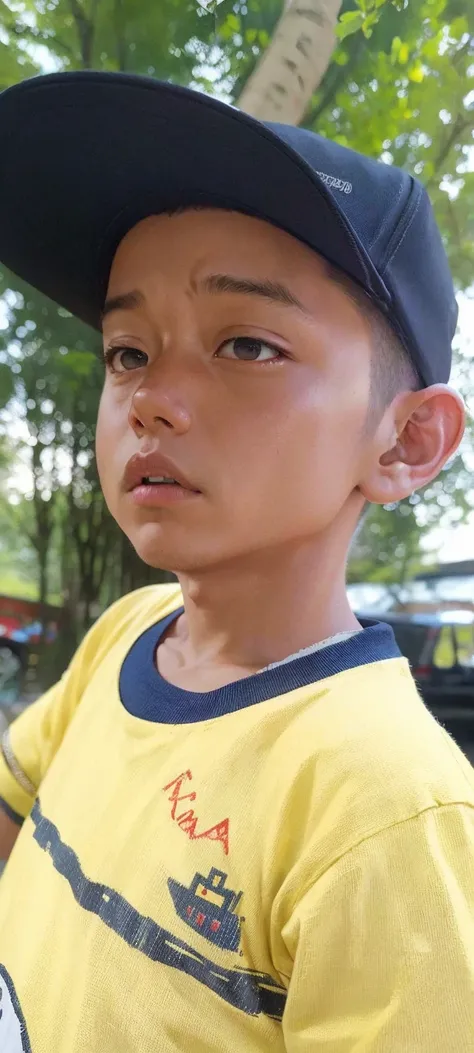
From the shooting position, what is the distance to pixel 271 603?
1.71ft

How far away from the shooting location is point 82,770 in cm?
57

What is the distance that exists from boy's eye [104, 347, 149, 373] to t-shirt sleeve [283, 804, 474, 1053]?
40 cm

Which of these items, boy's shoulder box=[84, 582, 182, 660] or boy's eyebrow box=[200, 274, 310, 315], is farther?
boy's shoulder box=[84, 582, 182, 660]

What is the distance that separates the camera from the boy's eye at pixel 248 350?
47 centimetres

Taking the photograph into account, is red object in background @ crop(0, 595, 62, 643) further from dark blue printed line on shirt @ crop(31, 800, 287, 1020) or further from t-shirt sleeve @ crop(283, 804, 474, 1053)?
t-shirt sleeve @ crop(283, 804, 474, 1053)

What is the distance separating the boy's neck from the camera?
51cm

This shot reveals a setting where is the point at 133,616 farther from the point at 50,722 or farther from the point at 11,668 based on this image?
the point at 11,668

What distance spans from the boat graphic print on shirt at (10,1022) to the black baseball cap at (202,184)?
0.57 meters

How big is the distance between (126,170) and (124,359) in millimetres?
146

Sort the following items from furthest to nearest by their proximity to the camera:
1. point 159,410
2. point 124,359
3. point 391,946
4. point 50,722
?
point 50,722
point 124,359
point 159,410
point 391,946

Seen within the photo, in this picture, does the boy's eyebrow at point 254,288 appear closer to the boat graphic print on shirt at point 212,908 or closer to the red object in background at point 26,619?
the boat graphic print on shirt at point 212,908

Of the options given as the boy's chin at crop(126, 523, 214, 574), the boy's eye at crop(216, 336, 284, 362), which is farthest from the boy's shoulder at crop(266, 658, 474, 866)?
the boy's eye at crop(216, 336, 284, 362)

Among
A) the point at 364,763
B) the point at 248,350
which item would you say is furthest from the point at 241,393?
the point at 364,763

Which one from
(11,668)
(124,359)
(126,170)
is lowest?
(11,668)
